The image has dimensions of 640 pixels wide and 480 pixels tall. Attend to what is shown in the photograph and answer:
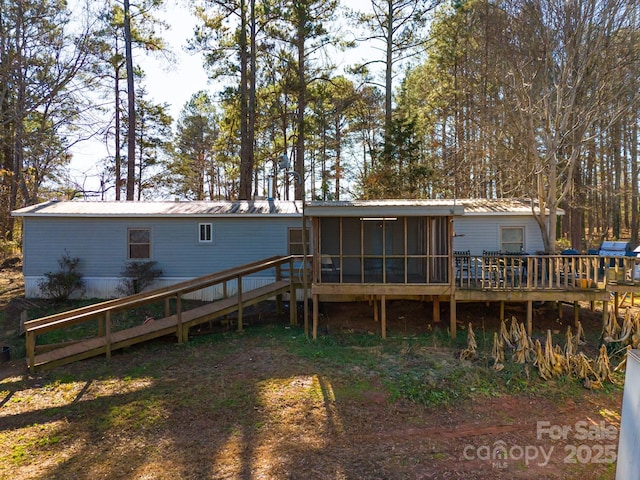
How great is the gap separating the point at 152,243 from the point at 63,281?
2804 mm

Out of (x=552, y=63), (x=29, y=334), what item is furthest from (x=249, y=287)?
(x=552, y=63)

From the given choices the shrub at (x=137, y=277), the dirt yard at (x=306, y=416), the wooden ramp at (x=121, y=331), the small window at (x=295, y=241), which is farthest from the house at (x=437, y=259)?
the shrub at (x=137, y=277)

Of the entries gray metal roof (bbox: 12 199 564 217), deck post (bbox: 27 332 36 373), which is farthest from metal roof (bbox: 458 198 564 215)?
deck post (bbox: 27 332 36 373)

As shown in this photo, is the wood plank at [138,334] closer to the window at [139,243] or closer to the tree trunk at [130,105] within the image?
the window at [139,243]

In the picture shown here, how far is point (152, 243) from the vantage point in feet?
41.5

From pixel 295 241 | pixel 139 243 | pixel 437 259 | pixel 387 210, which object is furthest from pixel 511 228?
pixel 139 243

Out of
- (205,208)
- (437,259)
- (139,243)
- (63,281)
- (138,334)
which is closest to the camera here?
(138,334)

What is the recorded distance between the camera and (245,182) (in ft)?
61.0

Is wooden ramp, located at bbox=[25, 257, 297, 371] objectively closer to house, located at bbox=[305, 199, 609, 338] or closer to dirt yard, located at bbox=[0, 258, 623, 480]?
dirt yard, located at bbox=[0, 258, 623, 480]

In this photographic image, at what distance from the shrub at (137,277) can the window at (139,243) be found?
364mm

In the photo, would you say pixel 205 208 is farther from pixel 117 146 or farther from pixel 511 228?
pixel 117 146

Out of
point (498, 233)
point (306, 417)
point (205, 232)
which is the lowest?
point (306, 417)

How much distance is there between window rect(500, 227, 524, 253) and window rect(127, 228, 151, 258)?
1142cm

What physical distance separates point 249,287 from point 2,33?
11.6 metres
